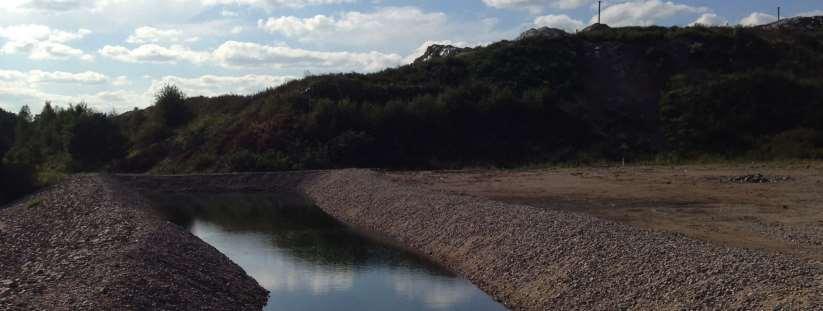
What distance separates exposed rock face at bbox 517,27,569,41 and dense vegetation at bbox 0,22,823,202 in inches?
86.5

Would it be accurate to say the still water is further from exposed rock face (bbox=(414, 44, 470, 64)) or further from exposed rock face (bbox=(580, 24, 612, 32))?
exposed rock face (bbox=(580, 24, 612, 32))

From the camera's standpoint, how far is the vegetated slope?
162 feet

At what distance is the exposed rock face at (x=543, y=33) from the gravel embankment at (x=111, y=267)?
4812 cm

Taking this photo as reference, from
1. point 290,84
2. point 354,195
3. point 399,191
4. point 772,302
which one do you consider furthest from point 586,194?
point 290,84

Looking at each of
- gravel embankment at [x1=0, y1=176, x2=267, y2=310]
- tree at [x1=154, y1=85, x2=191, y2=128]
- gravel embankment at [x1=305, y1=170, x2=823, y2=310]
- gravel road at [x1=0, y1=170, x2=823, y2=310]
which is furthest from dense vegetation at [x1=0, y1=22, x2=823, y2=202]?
gravel embankment at [x1=305, y1=170, x2=823, y2=310]

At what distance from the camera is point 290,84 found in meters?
65.4

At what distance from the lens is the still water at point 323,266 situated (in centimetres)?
1772

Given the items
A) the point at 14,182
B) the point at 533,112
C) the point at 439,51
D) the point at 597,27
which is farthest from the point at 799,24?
the point at 14,182

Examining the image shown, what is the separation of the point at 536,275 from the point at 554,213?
220 inches

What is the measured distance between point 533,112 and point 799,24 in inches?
1523

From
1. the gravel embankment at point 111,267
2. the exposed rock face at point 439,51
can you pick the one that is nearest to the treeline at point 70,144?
the gravel embankment at point 111,267

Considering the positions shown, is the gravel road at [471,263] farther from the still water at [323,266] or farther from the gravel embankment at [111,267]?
the still water at [323,266]

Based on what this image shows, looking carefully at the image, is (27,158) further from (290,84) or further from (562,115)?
(562,115)

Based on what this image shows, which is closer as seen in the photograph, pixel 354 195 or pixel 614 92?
pixel 354 195
